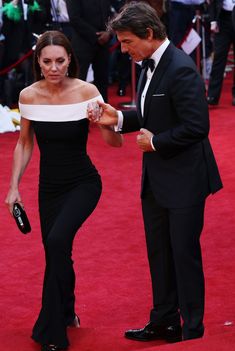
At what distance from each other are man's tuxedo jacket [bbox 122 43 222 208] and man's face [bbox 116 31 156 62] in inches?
3.3

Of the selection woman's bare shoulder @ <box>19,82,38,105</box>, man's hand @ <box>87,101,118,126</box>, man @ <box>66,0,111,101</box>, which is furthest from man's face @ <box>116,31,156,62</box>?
man @ <box>66,0,111,101</box>

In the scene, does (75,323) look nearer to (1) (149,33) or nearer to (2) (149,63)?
(2) (149,63)

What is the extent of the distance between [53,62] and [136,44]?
1.89 ft

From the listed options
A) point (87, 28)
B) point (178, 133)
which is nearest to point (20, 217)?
point (178, 133)

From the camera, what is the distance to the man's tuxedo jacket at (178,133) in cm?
420

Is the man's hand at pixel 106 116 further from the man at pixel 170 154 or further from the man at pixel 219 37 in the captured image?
A: the man at pixel 219 37

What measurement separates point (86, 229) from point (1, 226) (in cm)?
67

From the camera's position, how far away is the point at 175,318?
15.7 ft

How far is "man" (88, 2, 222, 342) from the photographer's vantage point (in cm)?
422

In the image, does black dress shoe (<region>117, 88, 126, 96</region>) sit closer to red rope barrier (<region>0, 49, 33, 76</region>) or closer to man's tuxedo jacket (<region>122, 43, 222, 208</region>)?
red rope barrier (<region>0, 49, 33, 76</region>)

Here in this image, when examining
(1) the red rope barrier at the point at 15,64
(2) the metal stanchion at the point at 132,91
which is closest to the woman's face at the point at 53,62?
(1) the red rope barrier at the point at 15,64

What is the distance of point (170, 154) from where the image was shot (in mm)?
4332

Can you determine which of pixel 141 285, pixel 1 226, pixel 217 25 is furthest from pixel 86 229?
pixel 217 25

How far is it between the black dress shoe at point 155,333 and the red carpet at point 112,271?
0.14ft
